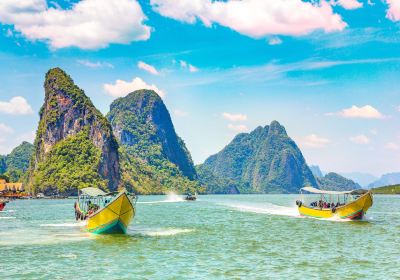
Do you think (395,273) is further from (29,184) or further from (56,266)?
(29,184)

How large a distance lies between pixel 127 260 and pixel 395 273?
13752 millimetres

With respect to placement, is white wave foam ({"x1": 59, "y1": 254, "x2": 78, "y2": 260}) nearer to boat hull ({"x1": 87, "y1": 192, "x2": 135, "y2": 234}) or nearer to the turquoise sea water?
the turquoise sea water

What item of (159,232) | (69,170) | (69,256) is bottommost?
(69,256)

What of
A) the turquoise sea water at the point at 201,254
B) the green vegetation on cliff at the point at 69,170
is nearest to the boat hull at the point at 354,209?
the turquoise sea water at the point at 201,254

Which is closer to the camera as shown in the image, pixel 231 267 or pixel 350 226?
pixel 231 267

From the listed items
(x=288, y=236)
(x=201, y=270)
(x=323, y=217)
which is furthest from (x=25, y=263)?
(x=323, y=217)

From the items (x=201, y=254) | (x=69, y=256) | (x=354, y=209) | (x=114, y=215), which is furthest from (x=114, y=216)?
(x=354, y=209)

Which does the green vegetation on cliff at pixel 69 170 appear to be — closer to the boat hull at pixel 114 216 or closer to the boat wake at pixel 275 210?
the boat wake at pixel 275 210

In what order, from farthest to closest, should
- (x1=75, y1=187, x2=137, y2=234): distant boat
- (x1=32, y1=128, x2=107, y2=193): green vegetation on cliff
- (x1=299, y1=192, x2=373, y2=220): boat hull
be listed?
(x1=32, y1=128, x2=107, y2=193): green vegetation on cliff, (x1=299, y1=192, x2=373, y2=220): boat hull, (x1=75, y1=187, x2=137, y2=234): distant boat

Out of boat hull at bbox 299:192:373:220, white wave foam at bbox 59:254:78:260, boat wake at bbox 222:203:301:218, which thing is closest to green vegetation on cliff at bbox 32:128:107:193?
boat wake at bbox 222:203:301:218

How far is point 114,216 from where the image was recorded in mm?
36688

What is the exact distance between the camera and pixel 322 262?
88.2 feet

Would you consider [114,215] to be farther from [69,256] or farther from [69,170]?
[69,170]

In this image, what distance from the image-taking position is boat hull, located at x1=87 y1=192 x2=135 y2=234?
119 feet
